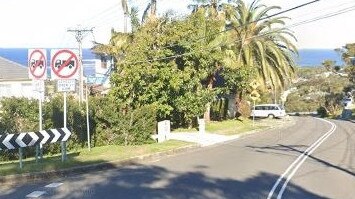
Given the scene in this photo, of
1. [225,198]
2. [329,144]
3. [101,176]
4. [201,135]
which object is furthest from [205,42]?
[225,198]

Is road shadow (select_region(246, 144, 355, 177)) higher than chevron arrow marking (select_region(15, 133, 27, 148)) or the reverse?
the reverse

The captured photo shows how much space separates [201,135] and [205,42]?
9.41 meters

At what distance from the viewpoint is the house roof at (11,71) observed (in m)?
52.8

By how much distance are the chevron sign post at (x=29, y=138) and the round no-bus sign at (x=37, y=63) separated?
155 centimetres

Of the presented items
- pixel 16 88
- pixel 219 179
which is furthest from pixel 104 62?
pixel 219 179

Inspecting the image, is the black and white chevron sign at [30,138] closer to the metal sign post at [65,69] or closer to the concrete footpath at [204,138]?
the metal sign post at [65,69]

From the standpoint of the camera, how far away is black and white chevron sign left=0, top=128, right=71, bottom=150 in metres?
14.1

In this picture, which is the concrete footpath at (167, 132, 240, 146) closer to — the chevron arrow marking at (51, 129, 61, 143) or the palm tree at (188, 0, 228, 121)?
the palm tree at (188, 0, 228, 121)

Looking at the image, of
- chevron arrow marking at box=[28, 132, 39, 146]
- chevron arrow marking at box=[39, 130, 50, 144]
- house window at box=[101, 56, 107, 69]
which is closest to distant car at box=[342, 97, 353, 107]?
house window at box=[101, 56, 107, 69]

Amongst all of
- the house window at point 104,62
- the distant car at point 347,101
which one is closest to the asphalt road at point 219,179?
the house window at point 104,62

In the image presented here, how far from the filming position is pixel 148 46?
3262cm

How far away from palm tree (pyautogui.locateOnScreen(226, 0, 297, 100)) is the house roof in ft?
71.6

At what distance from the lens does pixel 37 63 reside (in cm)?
1502

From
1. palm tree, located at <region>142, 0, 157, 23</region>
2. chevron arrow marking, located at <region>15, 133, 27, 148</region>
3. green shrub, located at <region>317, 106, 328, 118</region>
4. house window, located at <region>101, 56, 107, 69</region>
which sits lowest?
green shrub, located at <region>317, 106, 328, 118</region>
